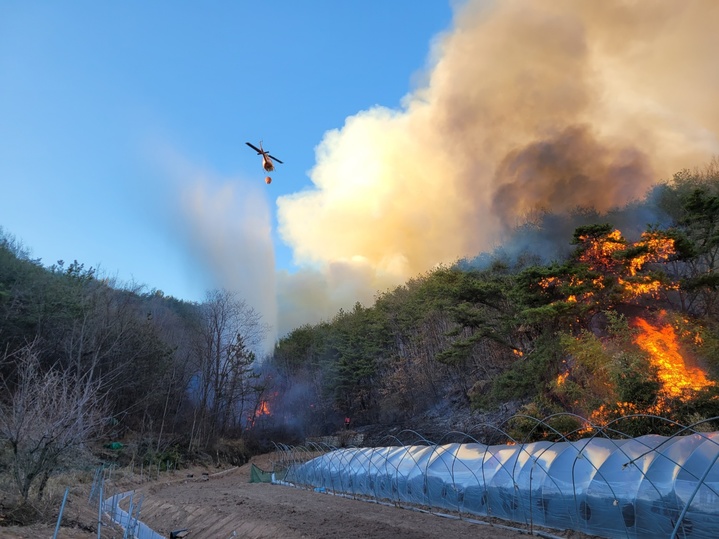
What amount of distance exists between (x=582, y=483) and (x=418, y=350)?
42528mm

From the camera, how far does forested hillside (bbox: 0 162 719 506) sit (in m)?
20.5

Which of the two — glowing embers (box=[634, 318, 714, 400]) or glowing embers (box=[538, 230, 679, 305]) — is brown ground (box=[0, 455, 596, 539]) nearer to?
glowing embers (box=[634, 318, 714, 400])

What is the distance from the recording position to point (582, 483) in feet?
44.0

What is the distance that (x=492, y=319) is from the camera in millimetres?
36750

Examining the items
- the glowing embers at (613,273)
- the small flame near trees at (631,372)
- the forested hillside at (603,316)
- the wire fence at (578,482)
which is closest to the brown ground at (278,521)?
the wire fence at (578,482)

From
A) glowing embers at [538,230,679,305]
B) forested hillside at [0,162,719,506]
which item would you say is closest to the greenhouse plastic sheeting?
forested hillside at [0,162,719,506]

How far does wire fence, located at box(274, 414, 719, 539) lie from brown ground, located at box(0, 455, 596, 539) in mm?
787

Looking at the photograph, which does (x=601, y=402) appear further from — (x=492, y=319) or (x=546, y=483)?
(x=492, y=319)

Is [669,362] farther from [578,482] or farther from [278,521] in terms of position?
[278,521]

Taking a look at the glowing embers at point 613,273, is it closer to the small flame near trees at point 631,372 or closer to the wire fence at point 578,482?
the small flame near trees at point 631,372

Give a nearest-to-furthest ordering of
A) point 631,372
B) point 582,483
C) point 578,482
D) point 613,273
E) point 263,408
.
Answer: point 582,483 → point 578,482 → point 631,372 → point 613,273 → point 263,408

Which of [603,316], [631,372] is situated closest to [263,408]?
[603,316]

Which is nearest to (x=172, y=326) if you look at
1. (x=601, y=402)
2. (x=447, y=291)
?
(x=447, y=291)

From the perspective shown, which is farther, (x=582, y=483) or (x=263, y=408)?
(x=263, y=408)
